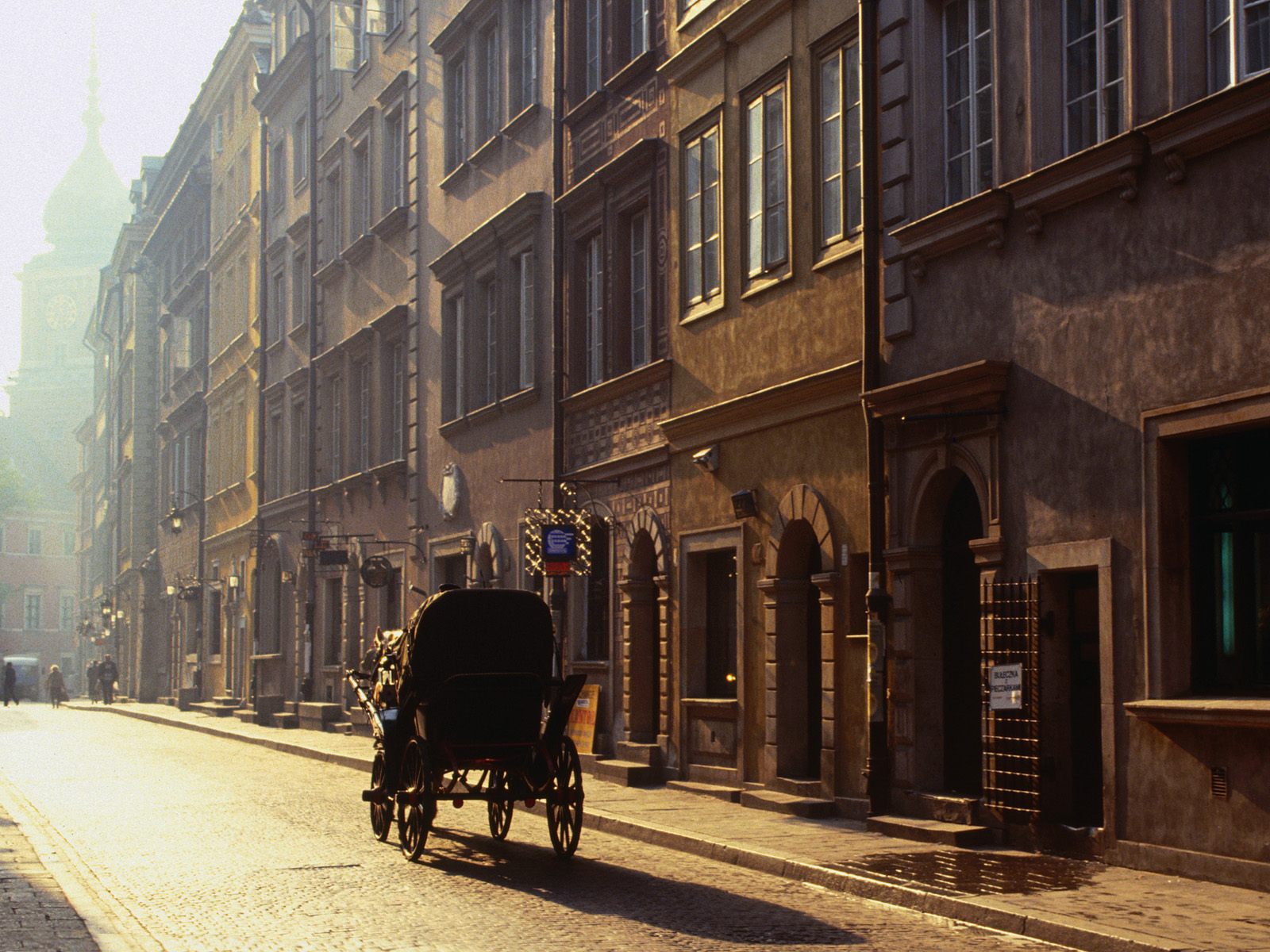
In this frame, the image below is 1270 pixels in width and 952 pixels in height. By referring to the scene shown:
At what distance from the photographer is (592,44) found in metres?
26.8

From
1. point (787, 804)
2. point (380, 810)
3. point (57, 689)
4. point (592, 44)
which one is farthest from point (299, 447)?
point (57, 689)

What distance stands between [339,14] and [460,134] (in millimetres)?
10397

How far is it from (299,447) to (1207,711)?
33.7 meters

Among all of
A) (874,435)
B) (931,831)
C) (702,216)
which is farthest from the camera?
(702,216)

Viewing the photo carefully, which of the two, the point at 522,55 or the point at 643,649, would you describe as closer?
the point at 643,649

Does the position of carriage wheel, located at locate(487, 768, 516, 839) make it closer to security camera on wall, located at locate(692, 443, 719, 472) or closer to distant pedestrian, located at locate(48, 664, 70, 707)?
security camera on wall, located at locate(692, 443, 719, 472)

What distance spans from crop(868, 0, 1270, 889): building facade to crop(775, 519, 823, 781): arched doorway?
270cm

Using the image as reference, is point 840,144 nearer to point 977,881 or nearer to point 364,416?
point 977,881

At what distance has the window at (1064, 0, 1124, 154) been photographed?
14.6m

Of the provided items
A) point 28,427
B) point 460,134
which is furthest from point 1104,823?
point 28,427

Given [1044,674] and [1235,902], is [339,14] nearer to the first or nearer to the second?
[1044,674]

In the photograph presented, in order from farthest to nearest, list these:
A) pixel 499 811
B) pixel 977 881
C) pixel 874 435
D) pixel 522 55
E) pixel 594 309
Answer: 1. pixel 522 55
2. pixel 594 309
3. pixel 874 435
4. pixel 499 811
5. pixel 977 881

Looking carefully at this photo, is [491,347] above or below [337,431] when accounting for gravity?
above

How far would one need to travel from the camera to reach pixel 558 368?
2706cm
